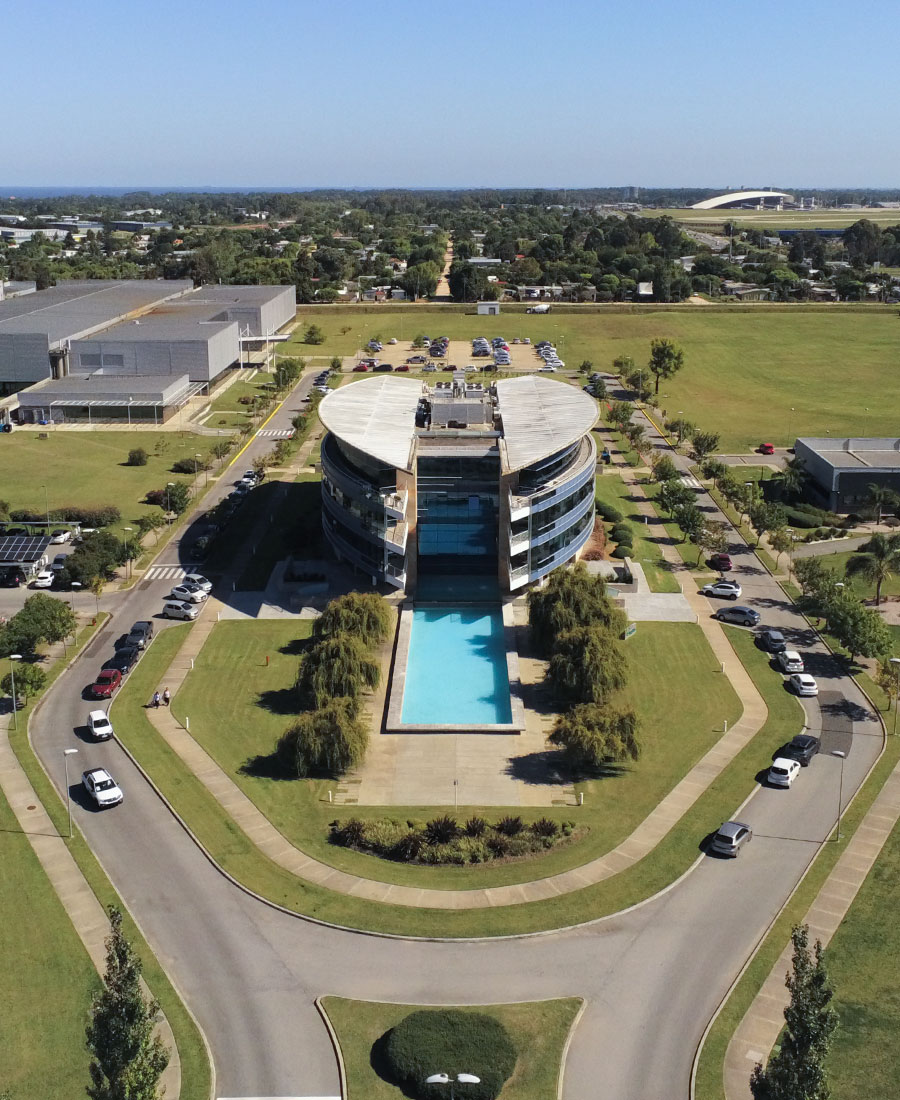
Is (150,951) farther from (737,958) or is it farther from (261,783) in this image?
(737,958)

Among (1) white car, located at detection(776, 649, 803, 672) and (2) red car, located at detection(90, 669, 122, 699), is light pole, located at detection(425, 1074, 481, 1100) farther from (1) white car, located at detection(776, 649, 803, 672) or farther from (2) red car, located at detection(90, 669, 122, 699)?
(1) white car, located at detection(776, 649, 803, 672)

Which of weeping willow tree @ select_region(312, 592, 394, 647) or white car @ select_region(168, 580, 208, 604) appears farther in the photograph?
white car @ select_region(168, 580, 208, 604)

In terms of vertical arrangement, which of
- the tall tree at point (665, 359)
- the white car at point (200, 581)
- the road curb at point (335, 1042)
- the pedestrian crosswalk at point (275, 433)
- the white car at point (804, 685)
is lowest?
the road curb at point (335, 1042)

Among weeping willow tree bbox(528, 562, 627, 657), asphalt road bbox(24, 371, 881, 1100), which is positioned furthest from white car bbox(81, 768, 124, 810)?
weeping willow tree bbox(528, 562, 627, 657)

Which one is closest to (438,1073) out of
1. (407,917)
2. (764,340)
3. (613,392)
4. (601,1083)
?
(601,1083)

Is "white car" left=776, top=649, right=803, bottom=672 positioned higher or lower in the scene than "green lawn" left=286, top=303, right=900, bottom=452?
lower

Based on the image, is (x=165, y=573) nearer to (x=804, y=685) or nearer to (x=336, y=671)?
(x=336, y=671)

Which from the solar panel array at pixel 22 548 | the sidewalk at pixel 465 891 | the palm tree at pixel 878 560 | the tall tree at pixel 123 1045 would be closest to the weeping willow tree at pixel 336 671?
the sidewalk at pixel 465 891

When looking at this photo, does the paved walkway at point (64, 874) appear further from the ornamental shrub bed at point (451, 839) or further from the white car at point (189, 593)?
the white car at point (189, 593)
